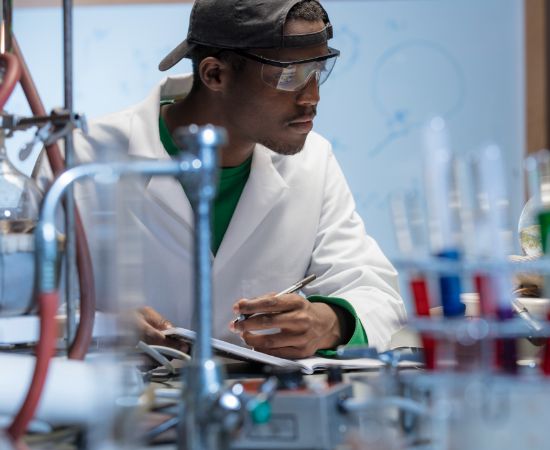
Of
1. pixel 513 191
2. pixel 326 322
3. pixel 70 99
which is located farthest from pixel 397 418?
pixel 326 322

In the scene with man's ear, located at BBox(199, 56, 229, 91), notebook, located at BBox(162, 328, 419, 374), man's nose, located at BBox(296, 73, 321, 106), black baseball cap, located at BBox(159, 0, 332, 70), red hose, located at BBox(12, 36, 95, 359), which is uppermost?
black baseball cap, located at BBox(159, 0, 332, 70)

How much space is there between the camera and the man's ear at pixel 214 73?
2.18m

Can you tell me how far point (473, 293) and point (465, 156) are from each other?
4.9 inches

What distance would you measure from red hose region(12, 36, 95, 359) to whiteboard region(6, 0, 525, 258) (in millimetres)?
2340

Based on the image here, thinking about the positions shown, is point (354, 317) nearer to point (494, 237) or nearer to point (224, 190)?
point (224, 190)

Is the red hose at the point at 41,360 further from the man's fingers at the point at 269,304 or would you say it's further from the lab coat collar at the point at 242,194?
the lab coat collar at the point at 242,194

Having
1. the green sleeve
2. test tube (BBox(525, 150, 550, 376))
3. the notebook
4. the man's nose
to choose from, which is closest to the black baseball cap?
the man's nose

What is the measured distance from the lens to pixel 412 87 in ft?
11.2

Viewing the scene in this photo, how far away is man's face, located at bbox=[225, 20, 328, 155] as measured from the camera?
6.64 ft

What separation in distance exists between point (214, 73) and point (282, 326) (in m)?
0.89

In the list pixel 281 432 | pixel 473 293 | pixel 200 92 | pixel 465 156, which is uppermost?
pixel 200 92

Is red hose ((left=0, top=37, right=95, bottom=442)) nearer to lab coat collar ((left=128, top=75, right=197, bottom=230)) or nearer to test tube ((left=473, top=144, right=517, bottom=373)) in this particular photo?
test tube ((left=473, top=144, right=517, bottom=373))

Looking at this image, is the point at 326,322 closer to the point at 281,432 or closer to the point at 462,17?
the point at 281,432

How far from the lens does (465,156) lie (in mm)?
770
